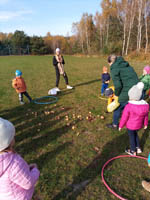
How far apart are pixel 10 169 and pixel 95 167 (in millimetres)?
2371

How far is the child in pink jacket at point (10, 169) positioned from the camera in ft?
5.41

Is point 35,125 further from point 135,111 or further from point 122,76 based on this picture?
point 135,111

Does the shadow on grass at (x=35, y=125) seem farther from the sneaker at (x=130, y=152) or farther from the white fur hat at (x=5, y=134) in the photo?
the white fur hat at (x=5, y=134)

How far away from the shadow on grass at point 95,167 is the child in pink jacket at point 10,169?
1.34 m

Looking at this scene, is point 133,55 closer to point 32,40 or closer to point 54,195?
point 54,195

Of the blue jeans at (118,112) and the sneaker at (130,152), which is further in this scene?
the blue jeans at (118,112)

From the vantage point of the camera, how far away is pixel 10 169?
1708 mm

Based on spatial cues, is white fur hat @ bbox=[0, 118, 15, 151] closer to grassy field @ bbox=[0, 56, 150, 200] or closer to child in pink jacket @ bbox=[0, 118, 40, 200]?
child in pink jacket @ bbox=[0, 118, 40, 200]

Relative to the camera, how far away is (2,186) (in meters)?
1.82

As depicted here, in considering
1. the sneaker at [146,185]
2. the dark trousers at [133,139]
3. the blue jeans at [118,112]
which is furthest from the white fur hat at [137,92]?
the sneaker at [146,185]

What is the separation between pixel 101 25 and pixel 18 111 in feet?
154

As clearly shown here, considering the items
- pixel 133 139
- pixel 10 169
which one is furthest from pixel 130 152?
pixel 10 169

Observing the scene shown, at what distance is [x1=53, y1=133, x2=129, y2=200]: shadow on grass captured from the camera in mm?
2963

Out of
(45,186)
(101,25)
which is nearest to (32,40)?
(101,25)
